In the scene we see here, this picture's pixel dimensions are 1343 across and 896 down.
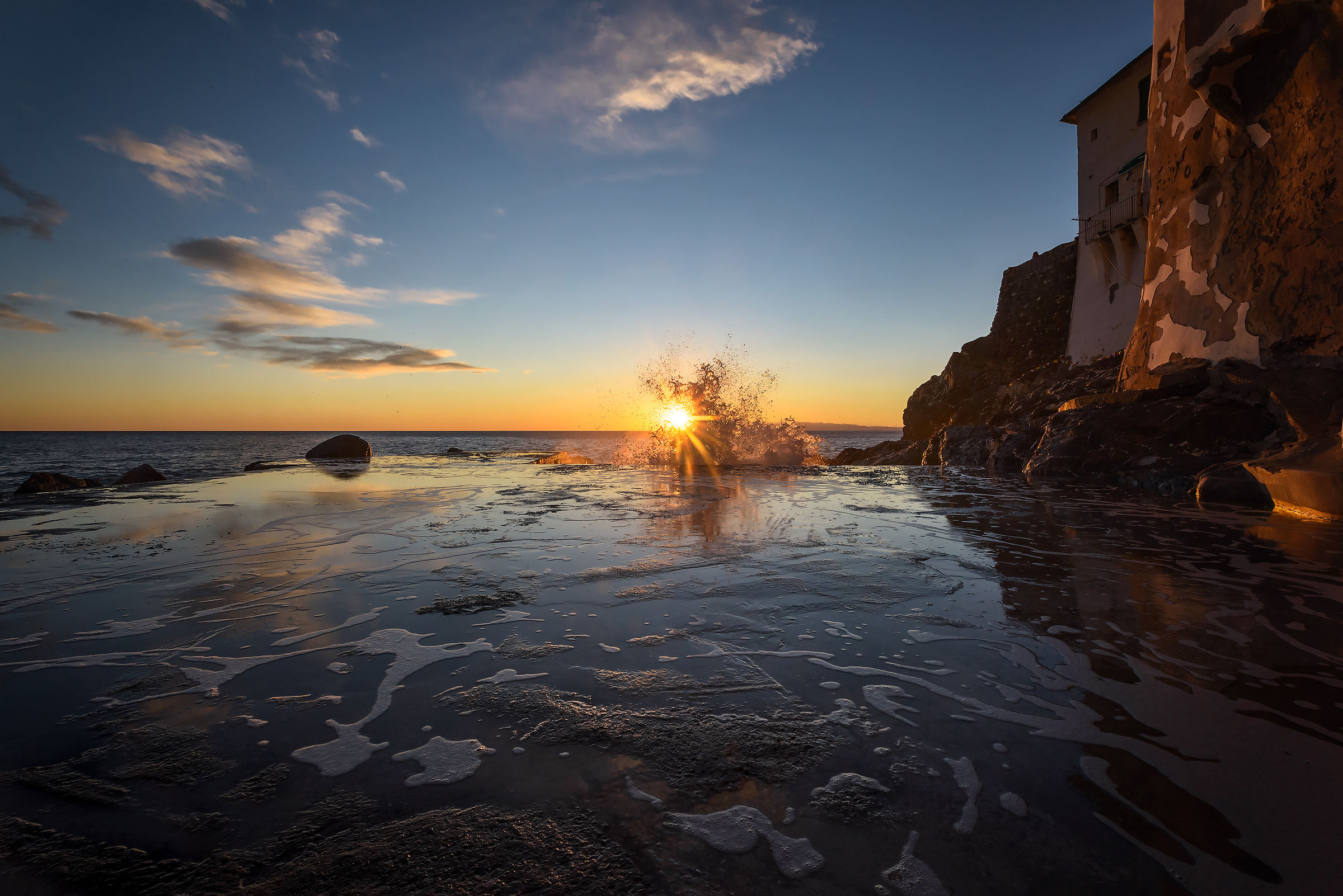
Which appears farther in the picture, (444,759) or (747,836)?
(444,759)

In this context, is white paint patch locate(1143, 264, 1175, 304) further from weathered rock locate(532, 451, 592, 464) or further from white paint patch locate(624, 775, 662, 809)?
weathered rock locate(532, 451, 592, 464)

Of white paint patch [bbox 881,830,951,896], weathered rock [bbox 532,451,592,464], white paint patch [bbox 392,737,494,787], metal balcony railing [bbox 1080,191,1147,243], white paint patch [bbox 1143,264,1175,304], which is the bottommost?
white paint patch [bbox 392,737,494,787]

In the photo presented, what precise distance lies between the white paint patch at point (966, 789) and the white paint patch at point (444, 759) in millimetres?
1422

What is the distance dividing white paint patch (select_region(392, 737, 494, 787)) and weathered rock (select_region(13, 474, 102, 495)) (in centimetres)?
1388

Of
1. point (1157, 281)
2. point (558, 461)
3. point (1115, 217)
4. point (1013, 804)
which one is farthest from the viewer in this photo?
point (558, 461)

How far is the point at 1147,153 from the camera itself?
1246 centimetres

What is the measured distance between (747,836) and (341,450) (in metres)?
24.5

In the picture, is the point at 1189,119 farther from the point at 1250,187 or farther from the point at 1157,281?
the point at 1157,281

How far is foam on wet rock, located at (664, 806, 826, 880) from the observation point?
136 cm

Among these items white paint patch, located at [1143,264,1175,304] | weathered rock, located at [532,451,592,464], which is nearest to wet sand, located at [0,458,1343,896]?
white paint patch, located at [1143,264,1175,304]

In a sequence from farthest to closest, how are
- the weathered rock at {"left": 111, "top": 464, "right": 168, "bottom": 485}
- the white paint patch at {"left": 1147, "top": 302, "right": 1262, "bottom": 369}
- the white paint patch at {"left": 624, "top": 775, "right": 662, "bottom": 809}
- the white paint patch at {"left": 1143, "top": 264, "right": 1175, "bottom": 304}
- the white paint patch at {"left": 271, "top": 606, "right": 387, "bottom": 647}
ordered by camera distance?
the weathered rock at {"left": 111, "top": 464, "right": 168, "bottom": 485} → the white paint patch at {"left": 1143, "top": 264, "right": 1175, "bottom": 304} → the white paint patch at {"left": 1147, "top": 302, "right": 1262, "bottom": 369} → the white paint patch at {"left": 271, "top": 606, "right": 387, "bottom": 647} → the white paint patch at {"left": 624, "top": 775, "right": 662, "bottom": 809}

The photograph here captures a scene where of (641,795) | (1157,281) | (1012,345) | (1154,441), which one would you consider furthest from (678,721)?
(1012,345)

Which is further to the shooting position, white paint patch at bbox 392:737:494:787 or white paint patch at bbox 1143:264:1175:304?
white paint patch at bbox 1143:264:1175:304

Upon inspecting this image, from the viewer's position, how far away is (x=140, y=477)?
42.4 feet
